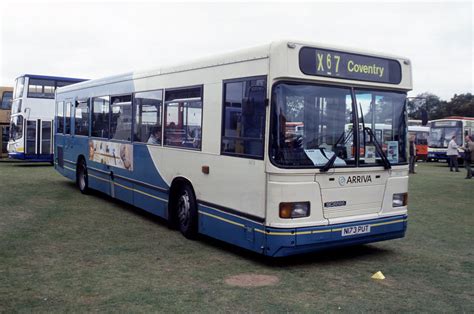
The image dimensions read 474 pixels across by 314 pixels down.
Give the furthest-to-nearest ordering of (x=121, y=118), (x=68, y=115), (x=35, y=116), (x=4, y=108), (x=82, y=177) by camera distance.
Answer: (x=4, y=108)
(x=35, y=116)
(x=68, y=115)
(x=82, y=177)
(x=121, y=118)

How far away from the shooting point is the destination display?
23.2 ft

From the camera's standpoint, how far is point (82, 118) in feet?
47.2

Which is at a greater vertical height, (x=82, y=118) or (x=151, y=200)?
(x=82, y=118)

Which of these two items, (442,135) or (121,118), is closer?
(121,118)

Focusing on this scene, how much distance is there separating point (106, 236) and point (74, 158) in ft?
20.9

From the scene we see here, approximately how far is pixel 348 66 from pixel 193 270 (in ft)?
11.3

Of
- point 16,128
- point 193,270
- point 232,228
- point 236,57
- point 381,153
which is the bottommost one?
point 193,270

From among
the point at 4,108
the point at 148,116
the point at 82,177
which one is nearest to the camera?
the point at 148,116

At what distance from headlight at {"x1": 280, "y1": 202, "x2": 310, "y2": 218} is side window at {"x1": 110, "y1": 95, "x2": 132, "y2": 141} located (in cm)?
523

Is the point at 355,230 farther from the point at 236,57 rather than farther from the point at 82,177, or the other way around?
the point at 82,177

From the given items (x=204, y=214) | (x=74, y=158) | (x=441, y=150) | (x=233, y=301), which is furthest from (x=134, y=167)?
(x=441, y=150)

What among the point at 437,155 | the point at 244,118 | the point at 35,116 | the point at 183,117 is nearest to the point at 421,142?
the point at 437,155

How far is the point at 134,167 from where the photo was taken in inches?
433

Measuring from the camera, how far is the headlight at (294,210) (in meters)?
6.91
